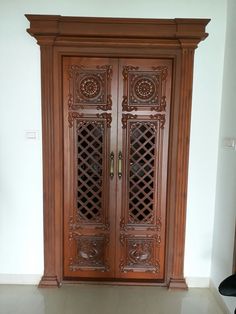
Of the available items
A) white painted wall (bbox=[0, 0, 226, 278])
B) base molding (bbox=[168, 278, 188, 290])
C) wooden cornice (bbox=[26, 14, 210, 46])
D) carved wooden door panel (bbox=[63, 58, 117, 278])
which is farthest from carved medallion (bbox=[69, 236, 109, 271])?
wooden cornice (bbox=[26, 14, 210, 46])

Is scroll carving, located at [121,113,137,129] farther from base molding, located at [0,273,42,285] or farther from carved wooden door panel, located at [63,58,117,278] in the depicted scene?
base molding, located at [0,273,42,285]

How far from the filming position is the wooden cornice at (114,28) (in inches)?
80.7

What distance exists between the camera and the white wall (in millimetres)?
1980

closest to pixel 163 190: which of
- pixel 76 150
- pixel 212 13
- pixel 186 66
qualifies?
pixel 76 150

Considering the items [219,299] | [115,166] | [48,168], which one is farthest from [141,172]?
[219,299]

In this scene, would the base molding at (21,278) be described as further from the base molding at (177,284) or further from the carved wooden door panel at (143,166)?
the base molding at (177,284)

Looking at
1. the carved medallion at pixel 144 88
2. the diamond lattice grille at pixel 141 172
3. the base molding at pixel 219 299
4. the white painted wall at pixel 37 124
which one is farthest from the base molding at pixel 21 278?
the carved medallion at pixel 144 88

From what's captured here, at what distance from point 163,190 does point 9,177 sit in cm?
134

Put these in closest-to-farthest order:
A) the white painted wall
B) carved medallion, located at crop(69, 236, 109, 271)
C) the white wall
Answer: the white wall, the white painted wall, carved medallion, located at crop(69, 236, 109, 271)

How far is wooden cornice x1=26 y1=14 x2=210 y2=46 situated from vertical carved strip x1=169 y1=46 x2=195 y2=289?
134 mm

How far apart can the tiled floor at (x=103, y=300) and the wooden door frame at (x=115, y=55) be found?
12 cm

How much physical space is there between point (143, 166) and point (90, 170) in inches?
18.2

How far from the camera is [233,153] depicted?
197 cm

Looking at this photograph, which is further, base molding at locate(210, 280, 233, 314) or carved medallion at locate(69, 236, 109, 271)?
carved medallion at locate(69, 236, 109, 271)
